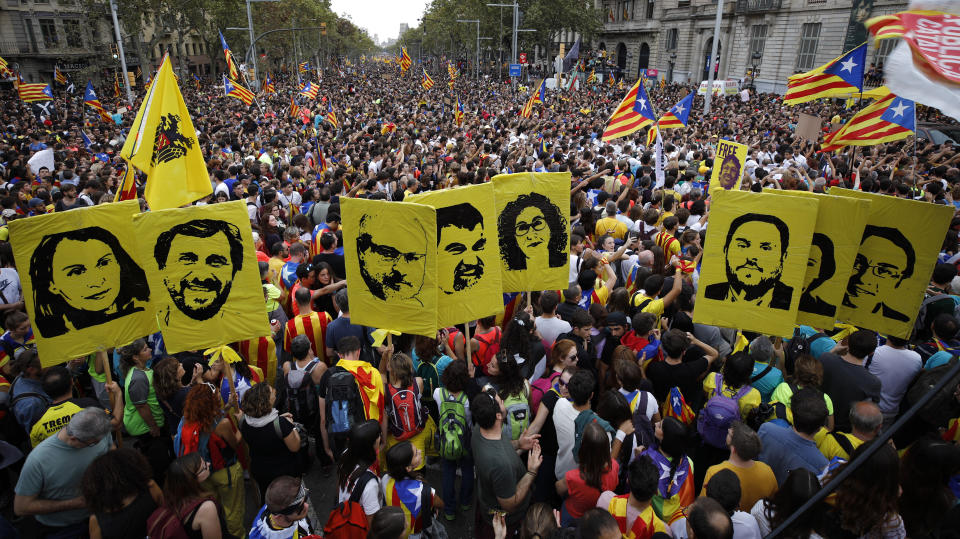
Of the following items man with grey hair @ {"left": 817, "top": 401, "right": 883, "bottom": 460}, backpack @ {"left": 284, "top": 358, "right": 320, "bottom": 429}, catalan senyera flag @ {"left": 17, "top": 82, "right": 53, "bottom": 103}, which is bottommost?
backpack @ {"left": 284, "top": 358, "right": 320, "bottom": 429}

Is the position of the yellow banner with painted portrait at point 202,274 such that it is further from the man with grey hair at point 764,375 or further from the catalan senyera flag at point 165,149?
the man with grey hair at point 764,375

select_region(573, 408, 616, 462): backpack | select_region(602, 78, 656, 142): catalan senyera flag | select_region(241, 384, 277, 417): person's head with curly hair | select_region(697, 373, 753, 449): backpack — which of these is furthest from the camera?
select_region(602, 78, 656, 142): catalan senyera flag

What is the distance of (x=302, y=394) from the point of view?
4.57 m

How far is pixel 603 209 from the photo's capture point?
338 inches

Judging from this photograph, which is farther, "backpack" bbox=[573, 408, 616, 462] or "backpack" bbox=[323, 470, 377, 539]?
"backpack" bbox=[573, 408, 616, 462]

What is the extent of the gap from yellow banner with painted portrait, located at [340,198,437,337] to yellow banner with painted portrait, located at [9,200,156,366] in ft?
5.12

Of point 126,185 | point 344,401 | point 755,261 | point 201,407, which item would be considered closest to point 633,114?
point 755,261

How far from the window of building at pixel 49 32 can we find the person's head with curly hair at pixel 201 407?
56484 mm

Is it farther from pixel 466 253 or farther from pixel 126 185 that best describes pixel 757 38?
pixel 126 185

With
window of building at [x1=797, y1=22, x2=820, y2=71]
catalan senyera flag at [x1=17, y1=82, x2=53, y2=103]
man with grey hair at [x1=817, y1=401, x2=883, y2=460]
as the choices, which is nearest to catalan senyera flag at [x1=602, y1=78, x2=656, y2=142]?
man with grey hair at [x1=817, y1=401, x2=883, y2=460]

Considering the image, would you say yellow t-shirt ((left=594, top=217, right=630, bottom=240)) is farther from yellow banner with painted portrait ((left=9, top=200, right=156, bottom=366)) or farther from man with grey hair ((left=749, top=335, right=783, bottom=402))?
yellow banner with painted portrait ((left=9, top=200, right=156, bottom=366))

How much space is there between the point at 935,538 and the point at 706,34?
49.4 m

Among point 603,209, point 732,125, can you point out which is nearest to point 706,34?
point 732,125

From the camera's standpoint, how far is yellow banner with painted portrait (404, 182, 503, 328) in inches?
165
